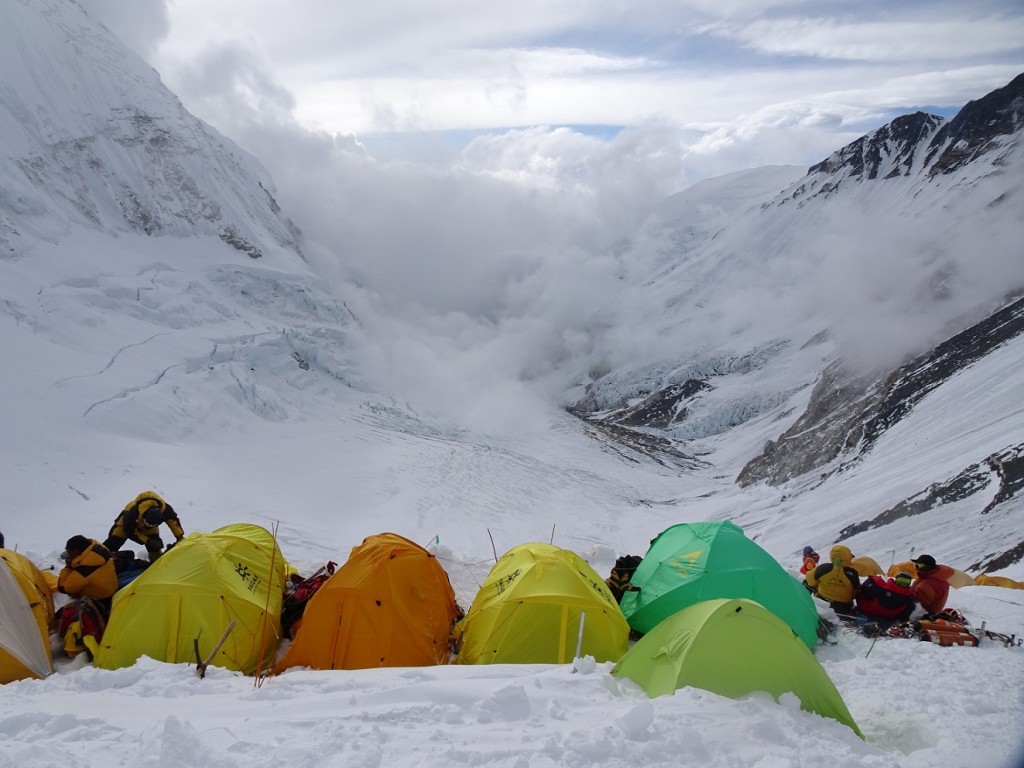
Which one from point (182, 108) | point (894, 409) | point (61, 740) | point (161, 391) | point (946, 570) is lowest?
point (61, 740)

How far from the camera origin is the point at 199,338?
32219 millimetres

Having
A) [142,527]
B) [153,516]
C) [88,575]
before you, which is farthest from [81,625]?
[142,527]

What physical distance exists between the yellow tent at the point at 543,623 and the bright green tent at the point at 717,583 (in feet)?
3.91

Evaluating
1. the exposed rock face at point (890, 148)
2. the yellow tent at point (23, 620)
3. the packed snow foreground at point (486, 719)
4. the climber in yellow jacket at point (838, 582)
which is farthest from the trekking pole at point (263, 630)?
the exposed rock face at point (890, 148)

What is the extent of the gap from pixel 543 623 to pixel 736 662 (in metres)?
2.65

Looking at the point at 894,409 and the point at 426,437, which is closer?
the point at 894,409

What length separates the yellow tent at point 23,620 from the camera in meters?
7.08

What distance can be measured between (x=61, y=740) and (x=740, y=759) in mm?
5209

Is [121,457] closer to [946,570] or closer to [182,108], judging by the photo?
[946,570]

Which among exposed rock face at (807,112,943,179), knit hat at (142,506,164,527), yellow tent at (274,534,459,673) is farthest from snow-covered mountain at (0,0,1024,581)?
exposed rock face at (807,112,943,179)

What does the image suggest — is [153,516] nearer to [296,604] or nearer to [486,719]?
[296,604]

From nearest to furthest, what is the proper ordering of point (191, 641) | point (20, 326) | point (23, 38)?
point (191, 641), point (20, 326), point (23, 38)

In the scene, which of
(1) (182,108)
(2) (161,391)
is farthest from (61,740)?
(1) (182,108)

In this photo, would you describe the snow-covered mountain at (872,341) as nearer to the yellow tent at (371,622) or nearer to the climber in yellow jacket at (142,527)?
the yellow tent at (371,622)
